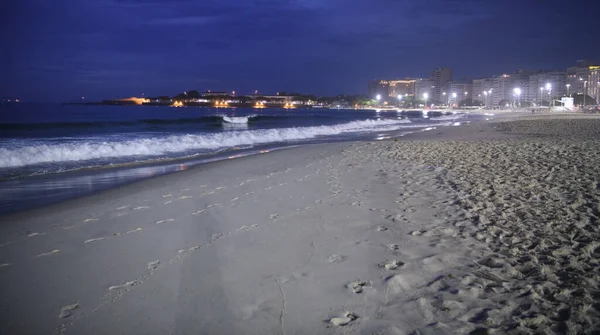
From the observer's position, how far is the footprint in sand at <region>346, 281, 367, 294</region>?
3.30 m

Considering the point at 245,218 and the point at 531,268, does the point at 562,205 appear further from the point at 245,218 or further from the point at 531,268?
the point at 245,218

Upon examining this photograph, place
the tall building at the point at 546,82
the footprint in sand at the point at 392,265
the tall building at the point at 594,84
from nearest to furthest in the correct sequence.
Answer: the footprint in sand at the point at 392,265 → the tall building at the point at 594,84 → the tall building at the point at 546,82

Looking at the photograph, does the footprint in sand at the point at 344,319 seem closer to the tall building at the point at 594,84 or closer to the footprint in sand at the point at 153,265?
the footprint in sand at the point at 153,265

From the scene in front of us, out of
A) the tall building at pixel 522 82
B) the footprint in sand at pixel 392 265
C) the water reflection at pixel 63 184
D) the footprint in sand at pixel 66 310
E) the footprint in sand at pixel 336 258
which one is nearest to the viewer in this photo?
the footprint in sand at pixel 66 310

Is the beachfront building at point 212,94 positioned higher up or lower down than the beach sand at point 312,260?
higher up

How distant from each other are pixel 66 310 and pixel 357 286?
2.64 meters

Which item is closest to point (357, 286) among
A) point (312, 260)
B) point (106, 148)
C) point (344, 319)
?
point (344, 319)

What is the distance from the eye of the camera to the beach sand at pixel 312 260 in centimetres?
288

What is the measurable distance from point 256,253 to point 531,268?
3035 mm

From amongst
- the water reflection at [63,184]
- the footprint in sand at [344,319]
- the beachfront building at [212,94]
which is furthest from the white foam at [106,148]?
the beachfront building at [212,94]

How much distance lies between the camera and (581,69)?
156m

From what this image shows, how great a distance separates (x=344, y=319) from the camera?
2.86m

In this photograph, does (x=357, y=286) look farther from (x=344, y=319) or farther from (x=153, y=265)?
(x=153, y=265)

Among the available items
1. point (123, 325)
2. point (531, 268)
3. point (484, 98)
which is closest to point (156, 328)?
point (123, 325)
